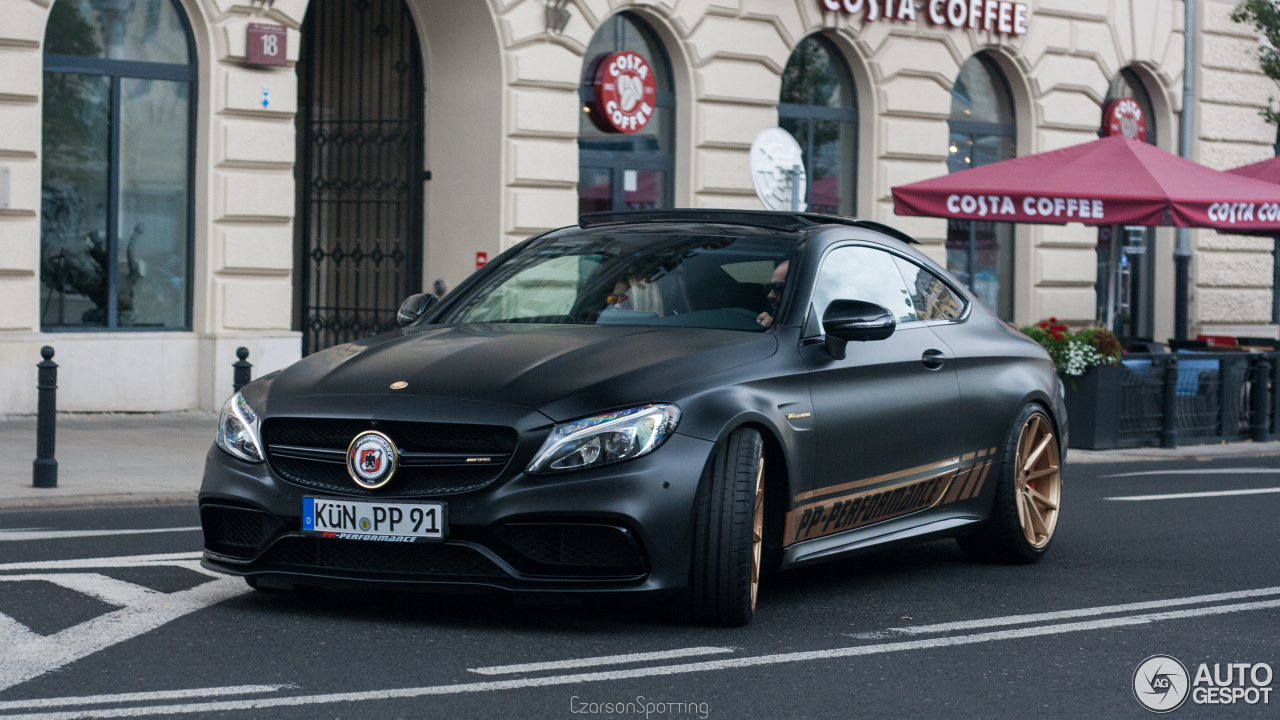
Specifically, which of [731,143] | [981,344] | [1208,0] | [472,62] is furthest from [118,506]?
[1208,0]

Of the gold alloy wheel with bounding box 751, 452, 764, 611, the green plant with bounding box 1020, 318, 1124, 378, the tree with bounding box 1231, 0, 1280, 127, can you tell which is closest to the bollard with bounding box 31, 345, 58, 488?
the gold alloy wheel with bounding box 751, 452, 764, 611

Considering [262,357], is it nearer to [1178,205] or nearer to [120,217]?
[120,217]

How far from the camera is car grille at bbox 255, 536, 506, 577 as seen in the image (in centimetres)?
552

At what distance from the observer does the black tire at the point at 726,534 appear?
220 inches

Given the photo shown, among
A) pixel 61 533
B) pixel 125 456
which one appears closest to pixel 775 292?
pixel 61 533

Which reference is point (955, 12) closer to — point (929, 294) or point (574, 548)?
point (929, 294)

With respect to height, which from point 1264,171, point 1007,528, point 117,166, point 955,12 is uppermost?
point 955,12

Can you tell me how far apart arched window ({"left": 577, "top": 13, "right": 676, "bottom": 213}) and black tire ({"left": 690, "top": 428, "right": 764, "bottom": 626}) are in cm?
1284

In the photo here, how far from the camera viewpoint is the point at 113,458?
1177 cm

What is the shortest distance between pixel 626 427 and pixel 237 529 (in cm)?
143

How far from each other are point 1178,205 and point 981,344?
25.8 ft

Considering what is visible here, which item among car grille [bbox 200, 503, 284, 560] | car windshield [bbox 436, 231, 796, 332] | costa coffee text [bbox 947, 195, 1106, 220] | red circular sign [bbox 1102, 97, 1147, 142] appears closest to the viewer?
car grille [bbox 200, 503, 284, 560]

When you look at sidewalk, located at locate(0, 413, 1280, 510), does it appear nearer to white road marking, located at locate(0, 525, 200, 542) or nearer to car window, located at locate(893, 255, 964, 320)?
white road marking, located at locate(0, 525, 200, 542)

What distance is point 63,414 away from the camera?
1450cm
